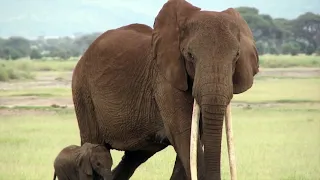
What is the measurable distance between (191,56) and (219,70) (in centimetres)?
31

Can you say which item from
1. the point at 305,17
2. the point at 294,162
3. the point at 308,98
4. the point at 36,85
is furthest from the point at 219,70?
the point at 305,17

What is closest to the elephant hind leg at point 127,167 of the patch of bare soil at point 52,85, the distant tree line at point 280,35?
the patch of bare soil at point 52,85

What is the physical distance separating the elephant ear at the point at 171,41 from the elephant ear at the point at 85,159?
1.26m

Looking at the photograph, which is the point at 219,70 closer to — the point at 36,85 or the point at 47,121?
the point at 47,121

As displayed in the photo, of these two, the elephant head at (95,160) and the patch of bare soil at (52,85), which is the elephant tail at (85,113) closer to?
the elephant head at (95,160)

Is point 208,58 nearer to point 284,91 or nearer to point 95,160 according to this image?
point 95,160

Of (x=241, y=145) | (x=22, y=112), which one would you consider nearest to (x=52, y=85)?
(x=22, y=112)

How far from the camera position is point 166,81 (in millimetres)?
6684

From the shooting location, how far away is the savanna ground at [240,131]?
10.7 m

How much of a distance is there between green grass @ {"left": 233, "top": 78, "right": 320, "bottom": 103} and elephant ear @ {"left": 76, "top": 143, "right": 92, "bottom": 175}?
13729 millimetres

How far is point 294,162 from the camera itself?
452 inches

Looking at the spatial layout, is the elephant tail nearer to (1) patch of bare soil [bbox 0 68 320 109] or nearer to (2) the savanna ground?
(2) the savanna ground

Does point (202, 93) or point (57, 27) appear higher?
point (202, 93)

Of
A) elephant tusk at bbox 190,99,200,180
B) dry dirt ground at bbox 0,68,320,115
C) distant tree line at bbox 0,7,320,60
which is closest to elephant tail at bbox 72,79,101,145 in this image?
elephant tusk at bbox 190,99,200,180
